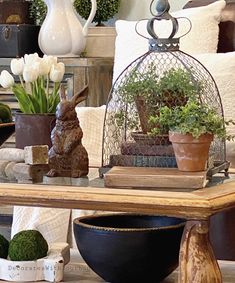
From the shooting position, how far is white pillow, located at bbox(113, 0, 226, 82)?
3.10 metres

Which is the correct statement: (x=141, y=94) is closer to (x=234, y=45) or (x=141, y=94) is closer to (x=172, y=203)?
(x=172, y=203)

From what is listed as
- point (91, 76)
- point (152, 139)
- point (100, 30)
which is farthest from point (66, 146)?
point (100, 30)

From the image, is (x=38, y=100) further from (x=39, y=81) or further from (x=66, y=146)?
(x=66, y=146)

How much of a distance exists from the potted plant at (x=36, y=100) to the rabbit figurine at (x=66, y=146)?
1.16 feet

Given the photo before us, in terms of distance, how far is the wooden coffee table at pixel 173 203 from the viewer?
1.63 meters

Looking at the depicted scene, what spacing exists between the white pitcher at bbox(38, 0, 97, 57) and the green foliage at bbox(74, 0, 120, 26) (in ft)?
0.56

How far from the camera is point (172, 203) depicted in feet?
5.34

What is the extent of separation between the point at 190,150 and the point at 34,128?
64cm

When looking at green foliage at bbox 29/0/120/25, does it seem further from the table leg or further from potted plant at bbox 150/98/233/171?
the table leg

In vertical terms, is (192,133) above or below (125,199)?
above

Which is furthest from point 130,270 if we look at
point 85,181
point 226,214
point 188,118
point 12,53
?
point 12,53

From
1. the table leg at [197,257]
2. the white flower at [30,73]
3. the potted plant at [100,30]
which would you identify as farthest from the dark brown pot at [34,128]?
the potted plant at [100,30]

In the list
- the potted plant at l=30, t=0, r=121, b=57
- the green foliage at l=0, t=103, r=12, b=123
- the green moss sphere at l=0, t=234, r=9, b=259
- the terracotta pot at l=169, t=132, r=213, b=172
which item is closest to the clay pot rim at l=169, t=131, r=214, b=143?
the terracotta pot at l=169, t=132, r=213, b=172

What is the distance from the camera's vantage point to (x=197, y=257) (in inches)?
66.4
